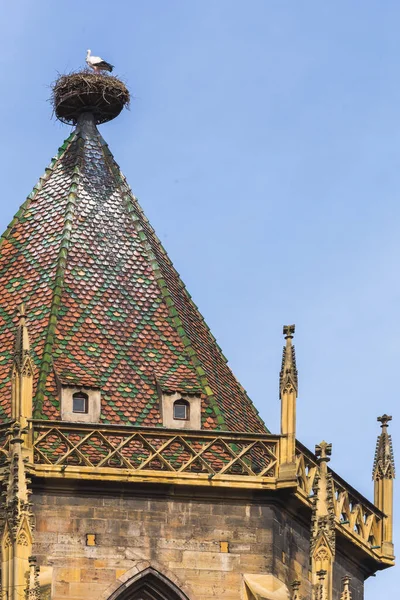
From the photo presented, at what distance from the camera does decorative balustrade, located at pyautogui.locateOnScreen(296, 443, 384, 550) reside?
54562mm

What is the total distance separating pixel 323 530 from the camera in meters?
53.2

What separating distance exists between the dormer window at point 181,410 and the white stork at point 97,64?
7.92m

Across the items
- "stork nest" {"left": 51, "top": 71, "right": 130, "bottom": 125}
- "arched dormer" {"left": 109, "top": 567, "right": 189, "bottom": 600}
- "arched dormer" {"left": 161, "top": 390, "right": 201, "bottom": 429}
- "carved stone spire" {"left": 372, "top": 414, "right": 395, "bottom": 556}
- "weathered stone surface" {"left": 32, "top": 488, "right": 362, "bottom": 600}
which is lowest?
"arched dormer" {"left": 109, "top": 567, "right": 189, "bottom": 600}

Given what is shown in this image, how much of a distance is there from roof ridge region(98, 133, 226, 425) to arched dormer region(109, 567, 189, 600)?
118 inches

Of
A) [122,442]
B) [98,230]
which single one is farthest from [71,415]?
[98,230]

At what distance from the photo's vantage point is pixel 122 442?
53.8 m

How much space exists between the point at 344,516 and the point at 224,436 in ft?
8.96

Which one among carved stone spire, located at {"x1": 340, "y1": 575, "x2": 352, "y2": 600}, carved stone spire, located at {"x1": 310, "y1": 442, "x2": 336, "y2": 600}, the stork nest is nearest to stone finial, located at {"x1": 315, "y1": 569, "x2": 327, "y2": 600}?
carved stone spire, located at {"x1": 310, "y1": 442, "x2": 336, "y2": 600}

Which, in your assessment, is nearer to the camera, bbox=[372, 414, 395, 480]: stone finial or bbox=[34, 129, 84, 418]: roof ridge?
bbox=[34, 129, 84, 418]: roof ridge

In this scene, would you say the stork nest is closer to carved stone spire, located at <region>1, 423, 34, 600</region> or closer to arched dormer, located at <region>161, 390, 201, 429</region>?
arched dormer, located at <region>161, 390, 201, 429</region>

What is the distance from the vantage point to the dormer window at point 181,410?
54906 millimetres

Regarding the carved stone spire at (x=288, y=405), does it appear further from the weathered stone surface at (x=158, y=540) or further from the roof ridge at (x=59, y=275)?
the roof ridge at (x=59, y=275)

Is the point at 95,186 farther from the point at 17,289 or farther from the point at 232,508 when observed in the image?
the point at 232,508

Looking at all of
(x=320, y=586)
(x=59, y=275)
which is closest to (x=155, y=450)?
(x=320, y=586)
